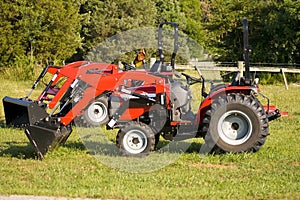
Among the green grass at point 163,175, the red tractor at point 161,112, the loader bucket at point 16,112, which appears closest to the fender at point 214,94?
the red tractor at point 161,112

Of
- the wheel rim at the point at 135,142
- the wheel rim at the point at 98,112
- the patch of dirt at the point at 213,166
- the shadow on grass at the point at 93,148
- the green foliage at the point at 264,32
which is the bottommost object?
the patch of dirt at the point at 213,166

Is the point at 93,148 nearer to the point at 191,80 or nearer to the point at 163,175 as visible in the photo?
the point at 191,80

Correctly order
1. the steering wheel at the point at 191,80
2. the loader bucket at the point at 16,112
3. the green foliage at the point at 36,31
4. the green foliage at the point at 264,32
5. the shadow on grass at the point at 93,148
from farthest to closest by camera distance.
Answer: the green foliage at the point at 36,31, the green foliage at the point at 264,32, the loader bucket at the point at 16,112, the steering wheel at the point at 191,80, the shadow on grass at the point at 93,148

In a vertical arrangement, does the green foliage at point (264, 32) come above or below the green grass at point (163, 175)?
above

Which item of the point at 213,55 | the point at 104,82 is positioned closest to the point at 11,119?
the point at 104,82

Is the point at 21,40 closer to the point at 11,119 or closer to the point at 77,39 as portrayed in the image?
the point at 77,39

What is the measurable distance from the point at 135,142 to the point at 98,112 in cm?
516

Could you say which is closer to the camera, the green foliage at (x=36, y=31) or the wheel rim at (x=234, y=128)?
the wheel rim at (x=234, y=128)

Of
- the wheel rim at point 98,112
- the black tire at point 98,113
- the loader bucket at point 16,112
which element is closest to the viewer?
the loader bucket at point 16,112

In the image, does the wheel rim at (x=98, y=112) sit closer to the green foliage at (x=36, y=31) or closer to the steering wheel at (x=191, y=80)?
the steering wheel at (x=191, y=80)

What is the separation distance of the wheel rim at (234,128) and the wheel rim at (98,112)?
18.0 ft

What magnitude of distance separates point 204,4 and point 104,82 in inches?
2712

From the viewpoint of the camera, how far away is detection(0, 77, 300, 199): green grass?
7793mm

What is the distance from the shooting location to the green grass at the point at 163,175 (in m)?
7.79
